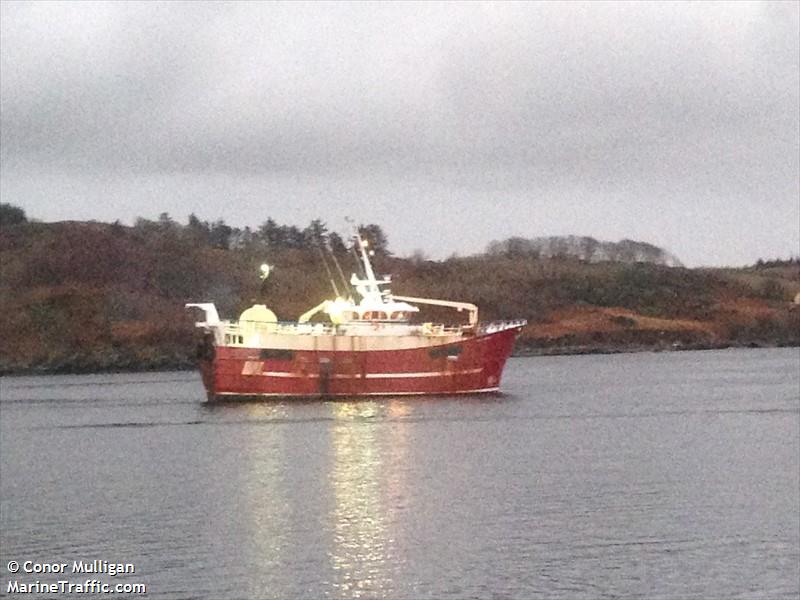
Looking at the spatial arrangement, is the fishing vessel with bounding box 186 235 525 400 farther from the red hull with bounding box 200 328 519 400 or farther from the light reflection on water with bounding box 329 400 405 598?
the light reflection on water with bounding box 329 400 405 598

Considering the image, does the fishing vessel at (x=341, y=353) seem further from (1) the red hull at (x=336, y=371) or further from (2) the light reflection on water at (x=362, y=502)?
(2) the light reflection on water at (x=362, y=502)

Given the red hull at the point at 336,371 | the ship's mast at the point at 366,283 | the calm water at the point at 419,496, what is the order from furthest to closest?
the ship's mast at the point at 366,283 < the red hull at the point at 336,371 < the calm water at the point at 419,496

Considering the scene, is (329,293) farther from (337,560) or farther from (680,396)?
(337,560)

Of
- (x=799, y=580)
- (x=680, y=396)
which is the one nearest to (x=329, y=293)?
(x=680, y=396)

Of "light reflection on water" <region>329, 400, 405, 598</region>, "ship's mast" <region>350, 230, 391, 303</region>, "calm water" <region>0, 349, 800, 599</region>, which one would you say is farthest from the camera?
"ship's mast" <region>350, 230, 391, 303</region>

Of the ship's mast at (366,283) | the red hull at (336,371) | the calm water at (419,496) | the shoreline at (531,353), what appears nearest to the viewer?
the calm water at (419,496)

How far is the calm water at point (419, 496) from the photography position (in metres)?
26.6

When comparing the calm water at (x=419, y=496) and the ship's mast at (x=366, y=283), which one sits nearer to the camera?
the calm water at (x=419, y=496)

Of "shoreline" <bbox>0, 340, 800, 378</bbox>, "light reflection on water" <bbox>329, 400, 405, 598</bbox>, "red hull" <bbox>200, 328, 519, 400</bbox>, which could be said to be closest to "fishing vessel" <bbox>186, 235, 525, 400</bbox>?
"red hull" <bbox>200, 328, 519, 400</bbox>

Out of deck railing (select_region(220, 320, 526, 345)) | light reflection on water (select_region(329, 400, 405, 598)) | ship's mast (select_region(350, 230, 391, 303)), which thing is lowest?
light reflection on water (select_region(329, 400, 405, 598))

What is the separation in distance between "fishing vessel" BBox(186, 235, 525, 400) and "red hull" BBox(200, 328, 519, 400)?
43 millimetres

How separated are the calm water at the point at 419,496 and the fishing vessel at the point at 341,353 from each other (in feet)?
3.42

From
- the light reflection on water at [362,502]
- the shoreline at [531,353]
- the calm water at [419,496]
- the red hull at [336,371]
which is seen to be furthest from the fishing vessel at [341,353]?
the shoreline at [531,353]

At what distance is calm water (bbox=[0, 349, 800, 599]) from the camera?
26.6 meters
